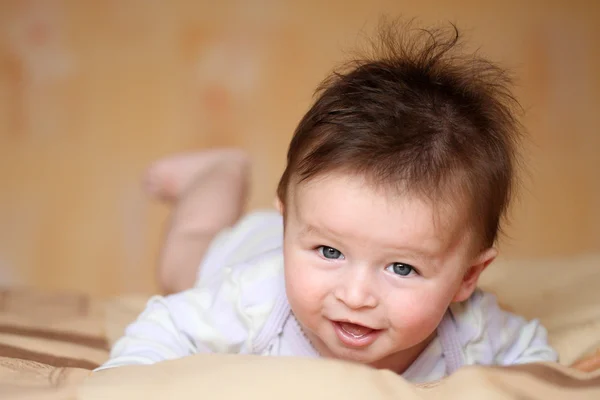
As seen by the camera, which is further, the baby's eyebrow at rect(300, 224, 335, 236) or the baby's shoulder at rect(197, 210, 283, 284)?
the baby's shoulder at rect(197, 210, 283, 284)

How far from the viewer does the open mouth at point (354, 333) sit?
1027mm

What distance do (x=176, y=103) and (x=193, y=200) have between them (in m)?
0.89

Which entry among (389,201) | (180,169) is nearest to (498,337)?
(389,201)

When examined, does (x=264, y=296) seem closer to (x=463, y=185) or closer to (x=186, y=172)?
(x=463, y=185)

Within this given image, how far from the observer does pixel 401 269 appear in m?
1.00

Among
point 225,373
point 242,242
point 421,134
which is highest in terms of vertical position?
point 421,134

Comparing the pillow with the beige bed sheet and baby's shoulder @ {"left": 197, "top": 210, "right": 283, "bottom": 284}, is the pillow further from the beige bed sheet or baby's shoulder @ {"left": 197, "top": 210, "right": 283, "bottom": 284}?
baby's shoulder @ {"left": 197, "top": 210, "right": 283, "bottom": 284}

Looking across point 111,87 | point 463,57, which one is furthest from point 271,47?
point 463,57

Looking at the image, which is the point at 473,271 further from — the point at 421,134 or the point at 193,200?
the point at 193,200

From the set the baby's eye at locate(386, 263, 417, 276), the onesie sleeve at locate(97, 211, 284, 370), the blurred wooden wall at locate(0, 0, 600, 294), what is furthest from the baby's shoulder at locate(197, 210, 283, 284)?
the blurred wooden wall at locate(0, 0, 600, 294)

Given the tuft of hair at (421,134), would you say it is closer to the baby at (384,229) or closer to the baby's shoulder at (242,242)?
the baby at (384,229)

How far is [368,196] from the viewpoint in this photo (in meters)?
0.96

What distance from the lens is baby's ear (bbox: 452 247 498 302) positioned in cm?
109

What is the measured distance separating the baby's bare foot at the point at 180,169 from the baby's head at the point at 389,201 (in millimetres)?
730
